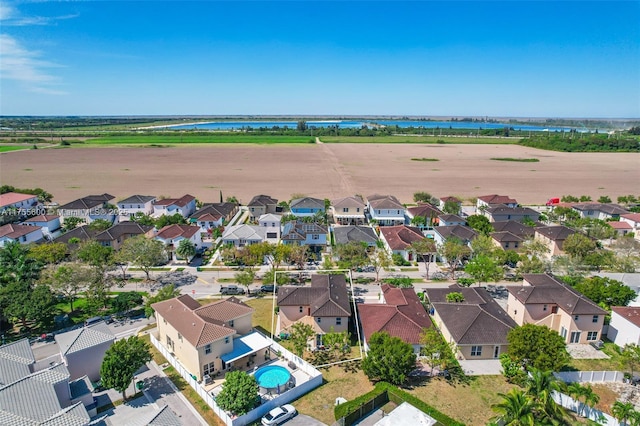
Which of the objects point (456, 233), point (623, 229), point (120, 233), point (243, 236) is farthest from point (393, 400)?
point (623, 229)

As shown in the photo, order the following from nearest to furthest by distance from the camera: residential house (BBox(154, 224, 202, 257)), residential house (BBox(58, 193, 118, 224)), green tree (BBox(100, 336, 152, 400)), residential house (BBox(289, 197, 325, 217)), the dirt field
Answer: green tree (BBox(100, 336, 152, 400)) → residential house (BBox(154, 224, 202, 257)) → residential house (BBox(58, 193, 118, 224)) → residential house (BBox(289, 197, 325, 217)) → the dirt field

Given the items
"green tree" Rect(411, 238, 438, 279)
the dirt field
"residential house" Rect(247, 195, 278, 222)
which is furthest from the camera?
the dirt field

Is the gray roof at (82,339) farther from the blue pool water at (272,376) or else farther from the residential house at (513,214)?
the residential house at (513,214)

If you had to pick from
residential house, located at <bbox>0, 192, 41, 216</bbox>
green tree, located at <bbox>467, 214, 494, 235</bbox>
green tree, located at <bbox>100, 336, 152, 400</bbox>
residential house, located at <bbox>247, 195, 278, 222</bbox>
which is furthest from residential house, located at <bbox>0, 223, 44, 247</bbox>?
green tree, located at <bbox>467, 214, 494, 235</bbox>

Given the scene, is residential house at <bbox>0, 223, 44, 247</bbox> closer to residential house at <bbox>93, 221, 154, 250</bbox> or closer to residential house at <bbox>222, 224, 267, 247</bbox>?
residential house at <bbox>93, 221, 154, 250</bbox>

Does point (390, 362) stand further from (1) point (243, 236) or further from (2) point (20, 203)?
(2) point (20, 203)

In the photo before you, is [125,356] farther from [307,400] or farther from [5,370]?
[307,400]
